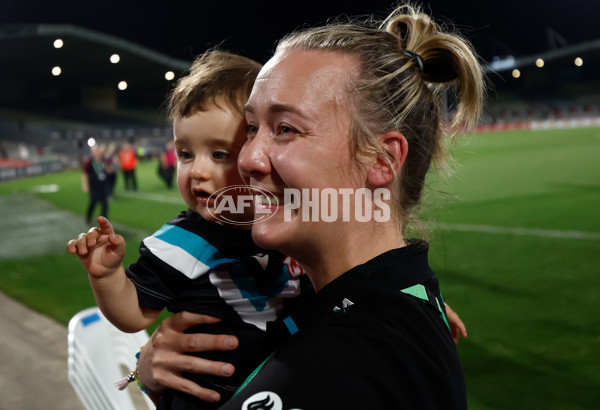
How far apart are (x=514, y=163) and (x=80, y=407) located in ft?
58.7

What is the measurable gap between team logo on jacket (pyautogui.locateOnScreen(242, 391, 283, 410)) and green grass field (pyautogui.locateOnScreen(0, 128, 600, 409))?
834mm

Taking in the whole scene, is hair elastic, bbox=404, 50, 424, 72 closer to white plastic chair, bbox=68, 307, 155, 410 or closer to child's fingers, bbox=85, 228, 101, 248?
child's fingers, bbox=85, 228, 101, 248

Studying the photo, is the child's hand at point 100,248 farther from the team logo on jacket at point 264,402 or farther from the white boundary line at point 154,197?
the white boundary line at point 154,197

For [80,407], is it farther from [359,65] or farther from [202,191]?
[359,65]

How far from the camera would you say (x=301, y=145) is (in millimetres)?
1127

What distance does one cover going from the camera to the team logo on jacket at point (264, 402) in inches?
36.1

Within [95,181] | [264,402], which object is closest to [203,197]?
[264,402]

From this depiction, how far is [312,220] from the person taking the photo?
117cm

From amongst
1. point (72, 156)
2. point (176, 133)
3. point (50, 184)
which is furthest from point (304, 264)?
point (72, 156)

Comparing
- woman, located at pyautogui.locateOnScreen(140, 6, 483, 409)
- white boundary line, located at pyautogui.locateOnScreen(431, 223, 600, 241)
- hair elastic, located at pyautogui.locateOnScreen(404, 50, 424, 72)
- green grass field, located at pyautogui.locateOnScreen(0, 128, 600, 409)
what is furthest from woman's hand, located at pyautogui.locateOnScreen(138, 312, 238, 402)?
white boundary line, located at pyautogui.locateOnScreen(431, 223, 600, 241)

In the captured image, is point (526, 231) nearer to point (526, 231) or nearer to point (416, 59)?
point (526, 231)

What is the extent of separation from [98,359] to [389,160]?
1.99 meters

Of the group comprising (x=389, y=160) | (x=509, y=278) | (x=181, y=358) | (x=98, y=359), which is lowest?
(x=509, y=278)

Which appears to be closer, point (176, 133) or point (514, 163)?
point (176, 133)
